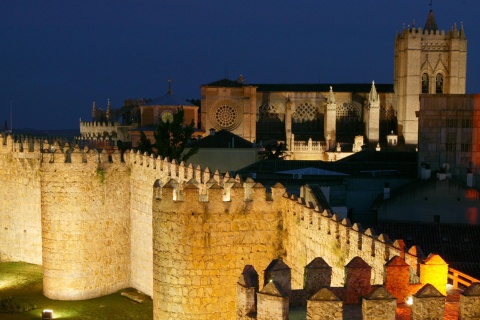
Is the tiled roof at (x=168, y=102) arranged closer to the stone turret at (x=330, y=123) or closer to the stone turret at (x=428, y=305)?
the stone turret at (x=330, y=123)

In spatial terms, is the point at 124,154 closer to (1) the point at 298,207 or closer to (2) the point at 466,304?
(1) the point at 298,207

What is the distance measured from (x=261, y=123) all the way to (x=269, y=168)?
90.2ft

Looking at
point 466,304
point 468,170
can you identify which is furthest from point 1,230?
point 466,304

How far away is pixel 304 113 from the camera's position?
56.2 metres

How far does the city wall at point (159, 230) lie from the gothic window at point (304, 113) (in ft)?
116

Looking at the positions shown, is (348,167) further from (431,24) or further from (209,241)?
(431,24)

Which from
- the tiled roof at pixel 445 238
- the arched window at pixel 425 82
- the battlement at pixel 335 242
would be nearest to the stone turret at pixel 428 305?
the battlement at pixel 335 242

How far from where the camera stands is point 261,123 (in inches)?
2199

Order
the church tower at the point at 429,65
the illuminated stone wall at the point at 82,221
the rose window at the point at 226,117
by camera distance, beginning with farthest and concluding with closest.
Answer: the church tower at the point at 429,65
the rose window at the point at 226,117
the illuminated stone wall at the point at 82,221

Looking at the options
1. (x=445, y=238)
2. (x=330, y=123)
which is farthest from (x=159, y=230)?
(x=330, y=123)

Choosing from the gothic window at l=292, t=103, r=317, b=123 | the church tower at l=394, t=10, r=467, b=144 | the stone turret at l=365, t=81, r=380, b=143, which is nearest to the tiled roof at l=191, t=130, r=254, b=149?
the stone turret at l=365, t=81, r=380, b=143

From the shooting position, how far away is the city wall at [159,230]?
1201cm

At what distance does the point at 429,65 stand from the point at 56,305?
143 ft

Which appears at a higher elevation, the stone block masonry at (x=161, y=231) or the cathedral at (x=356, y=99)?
the cathedral at (x=356, y=99)
